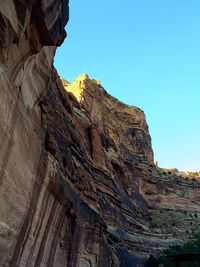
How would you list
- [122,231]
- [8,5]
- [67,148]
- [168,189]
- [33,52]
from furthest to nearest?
[168,189], [122,231], [67,148], [33,52], [8,5]

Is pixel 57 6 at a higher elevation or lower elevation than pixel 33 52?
higher

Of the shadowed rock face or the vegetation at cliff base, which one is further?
the vegetation at cliff base

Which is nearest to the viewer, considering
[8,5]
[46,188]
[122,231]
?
[8,5]

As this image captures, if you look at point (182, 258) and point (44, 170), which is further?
point (182, 258)

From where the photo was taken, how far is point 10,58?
10.6m

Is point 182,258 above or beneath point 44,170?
beneath

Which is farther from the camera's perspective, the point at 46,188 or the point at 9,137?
the point at 46,188

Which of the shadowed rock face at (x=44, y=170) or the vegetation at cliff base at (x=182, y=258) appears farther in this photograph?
the vegetation at cliff base at (x=182, y=258)

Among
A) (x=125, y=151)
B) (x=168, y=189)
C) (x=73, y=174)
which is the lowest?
(x=73, y=174)

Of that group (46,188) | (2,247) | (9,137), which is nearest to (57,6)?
(9,137)

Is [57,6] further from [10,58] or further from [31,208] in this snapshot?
[31,208]

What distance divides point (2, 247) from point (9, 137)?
3939 millimetres

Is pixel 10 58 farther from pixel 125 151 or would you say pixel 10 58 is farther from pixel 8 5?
pixel 125 151

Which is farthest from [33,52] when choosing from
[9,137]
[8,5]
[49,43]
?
[9,137]
